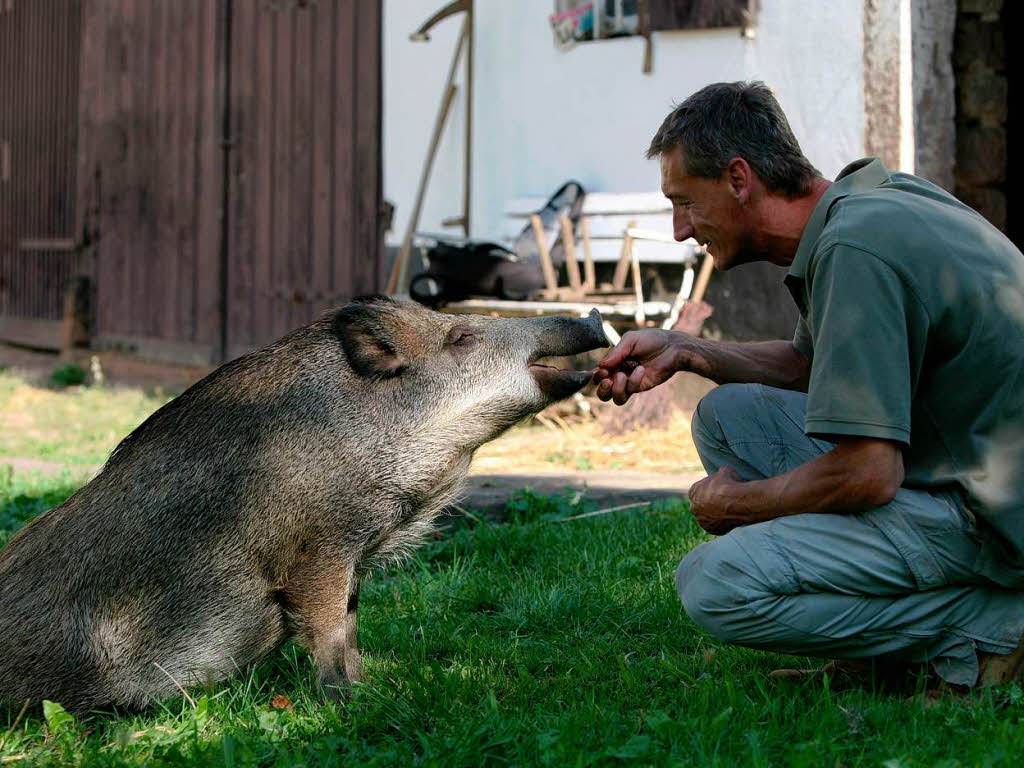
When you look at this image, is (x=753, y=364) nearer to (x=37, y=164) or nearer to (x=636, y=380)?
(x=636, y=380)

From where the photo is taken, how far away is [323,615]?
135 inches

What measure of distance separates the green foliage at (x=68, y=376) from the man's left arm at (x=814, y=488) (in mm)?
9813

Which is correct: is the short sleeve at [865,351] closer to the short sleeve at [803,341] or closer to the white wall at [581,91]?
the short sleeve at [803,341]

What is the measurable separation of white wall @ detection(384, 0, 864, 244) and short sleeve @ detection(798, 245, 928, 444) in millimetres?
4645

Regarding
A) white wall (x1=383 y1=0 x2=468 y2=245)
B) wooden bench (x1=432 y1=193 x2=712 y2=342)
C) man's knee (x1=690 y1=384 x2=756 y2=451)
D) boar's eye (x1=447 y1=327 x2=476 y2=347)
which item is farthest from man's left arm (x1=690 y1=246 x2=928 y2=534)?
white wall (x1=383 y1=0 x2=468 y2=245)

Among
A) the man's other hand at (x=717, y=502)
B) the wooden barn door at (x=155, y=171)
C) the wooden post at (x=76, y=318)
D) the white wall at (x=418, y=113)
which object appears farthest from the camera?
the wooden post at (x=76, y=318)

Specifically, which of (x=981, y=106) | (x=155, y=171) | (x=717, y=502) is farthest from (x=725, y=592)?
(x=155, y=171)

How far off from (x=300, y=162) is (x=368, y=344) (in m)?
6.80

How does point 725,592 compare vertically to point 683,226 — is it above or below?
below

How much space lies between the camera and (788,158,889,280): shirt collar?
317cm

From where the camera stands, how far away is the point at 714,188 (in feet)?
11.0

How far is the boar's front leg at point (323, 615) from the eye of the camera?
11.3 ft

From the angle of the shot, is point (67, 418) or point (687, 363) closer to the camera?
point (687, 363)

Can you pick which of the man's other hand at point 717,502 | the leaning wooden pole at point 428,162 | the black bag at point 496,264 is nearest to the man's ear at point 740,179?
the man's other hand at point 717,502
